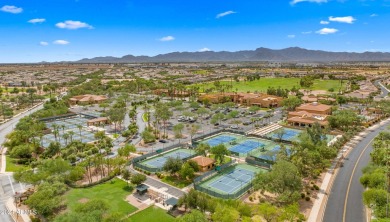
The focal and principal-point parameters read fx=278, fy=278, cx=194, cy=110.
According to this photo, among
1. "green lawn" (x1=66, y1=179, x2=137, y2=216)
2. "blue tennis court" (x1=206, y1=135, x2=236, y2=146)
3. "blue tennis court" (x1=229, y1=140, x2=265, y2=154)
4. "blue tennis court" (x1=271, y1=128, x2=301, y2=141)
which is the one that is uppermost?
"blue tennis court" (x1=271, y1=128, x2=301, y2=141)

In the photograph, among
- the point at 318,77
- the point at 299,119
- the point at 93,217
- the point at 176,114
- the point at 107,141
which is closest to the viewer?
the point at 93,217

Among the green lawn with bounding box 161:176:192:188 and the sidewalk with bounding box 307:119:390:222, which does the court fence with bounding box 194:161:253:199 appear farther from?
the sidewalk with bounding box 307:119:390:222

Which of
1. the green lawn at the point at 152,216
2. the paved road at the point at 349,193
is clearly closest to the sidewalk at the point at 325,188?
the paved road at the point at 349,193

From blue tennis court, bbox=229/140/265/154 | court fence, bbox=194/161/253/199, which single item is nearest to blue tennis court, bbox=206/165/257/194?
court fence, bbox=194/161/253/199

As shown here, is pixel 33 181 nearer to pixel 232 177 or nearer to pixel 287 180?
pixel 232 177

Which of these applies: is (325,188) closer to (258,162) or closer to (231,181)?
(258,162)

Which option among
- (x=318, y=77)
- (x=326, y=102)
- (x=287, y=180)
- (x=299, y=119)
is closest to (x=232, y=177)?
(x=287, y=180)
